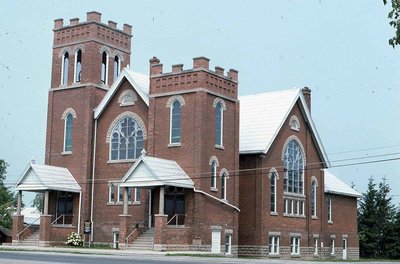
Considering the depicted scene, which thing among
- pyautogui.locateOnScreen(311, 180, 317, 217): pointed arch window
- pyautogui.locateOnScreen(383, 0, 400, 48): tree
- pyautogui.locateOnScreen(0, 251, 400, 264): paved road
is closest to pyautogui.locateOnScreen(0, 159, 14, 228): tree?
pyautogui.locateOnScreen(311, 180, 317, 217): pointed arch window

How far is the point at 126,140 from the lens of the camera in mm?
45125

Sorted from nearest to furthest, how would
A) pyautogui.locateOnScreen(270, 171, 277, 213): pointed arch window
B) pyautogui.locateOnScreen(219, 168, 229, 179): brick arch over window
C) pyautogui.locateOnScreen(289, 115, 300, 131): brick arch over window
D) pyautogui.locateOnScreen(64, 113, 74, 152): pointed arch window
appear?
pyautogui.locateOnScreen(219, 168, 229, 179): brick arch over window
pyautogui.locateOnScreen(270, 171, 277, 213): pointed arch window
pyautogui.locateOnScreen(64, 113, 74, 152): pointed arch window
pyautogui.locateOnScreen(289, 115, 300, 131): brick arch over window

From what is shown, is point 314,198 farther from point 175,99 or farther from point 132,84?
point 132,84

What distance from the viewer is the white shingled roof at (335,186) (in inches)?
2144

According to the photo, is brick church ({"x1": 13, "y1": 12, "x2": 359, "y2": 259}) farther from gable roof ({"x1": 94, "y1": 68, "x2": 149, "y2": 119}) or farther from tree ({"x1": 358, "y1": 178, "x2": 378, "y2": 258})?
tree ({"x1": 358, "y1": 178, "x2": 378, "y2": 258})

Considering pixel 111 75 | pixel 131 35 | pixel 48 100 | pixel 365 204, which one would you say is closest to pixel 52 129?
pixel 48 100

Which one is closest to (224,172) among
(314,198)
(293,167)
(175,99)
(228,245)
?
(228,245)

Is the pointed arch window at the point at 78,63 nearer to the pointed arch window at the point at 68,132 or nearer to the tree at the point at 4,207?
the pointed arch window at the point at 68,132

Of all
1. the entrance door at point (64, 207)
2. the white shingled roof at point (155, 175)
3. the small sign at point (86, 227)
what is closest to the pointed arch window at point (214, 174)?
the white shingled roof at point (155, 175)

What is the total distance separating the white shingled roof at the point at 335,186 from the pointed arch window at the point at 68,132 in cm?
2002

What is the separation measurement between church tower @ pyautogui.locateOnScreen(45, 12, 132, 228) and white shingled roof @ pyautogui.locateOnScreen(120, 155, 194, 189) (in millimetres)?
6771

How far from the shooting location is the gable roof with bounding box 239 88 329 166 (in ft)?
150

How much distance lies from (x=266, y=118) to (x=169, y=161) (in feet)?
31.7

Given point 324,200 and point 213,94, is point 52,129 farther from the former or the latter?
point 324,200
